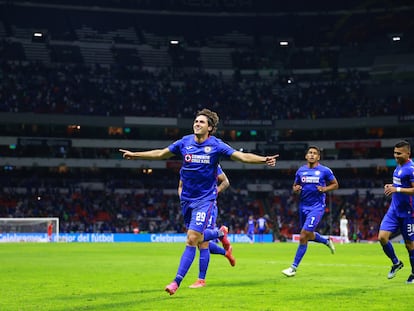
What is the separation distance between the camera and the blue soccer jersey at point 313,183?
1822 centimetres

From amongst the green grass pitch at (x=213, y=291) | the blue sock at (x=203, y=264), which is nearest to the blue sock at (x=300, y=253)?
the green grass pitch at (x=213, y=291)

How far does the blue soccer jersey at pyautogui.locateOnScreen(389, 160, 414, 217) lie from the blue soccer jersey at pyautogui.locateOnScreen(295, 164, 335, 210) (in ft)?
10.7

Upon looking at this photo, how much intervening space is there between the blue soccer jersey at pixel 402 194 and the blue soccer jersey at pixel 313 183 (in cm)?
326

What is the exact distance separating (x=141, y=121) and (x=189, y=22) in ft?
58.8

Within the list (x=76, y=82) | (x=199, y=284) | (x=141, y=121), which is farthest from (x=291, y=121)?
(x=199, y=284)

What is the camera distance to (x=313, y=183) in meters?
18.2

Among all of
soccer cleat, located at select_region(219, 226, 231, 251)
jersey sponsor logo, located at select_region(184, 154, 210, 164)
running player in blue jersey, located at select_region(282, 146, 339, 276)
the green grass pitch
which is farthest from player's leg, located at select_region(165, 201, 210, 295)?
running player in blue jersey, located at select_region(282, 146, 339, 276)

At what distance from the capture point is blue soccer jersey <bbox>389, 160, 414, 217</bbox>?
1471 cm

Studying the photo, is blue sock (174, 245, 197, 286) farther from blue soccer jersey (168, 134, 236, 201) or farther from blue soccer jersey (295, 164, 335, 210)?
blue soccer jersey (295, 164, 335, 210)

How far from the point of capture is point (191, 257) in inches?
486

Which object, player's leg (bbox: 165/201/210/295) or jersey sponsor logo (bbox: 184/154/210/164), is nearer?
player's leg (bbox: 165/201/210/295)

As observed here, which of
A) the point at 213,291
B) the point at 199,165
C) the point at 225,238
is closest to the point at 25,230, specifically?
the point at 225,238

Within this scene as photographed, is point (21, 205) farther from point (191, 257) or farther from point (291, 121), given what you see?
point (191, 257)

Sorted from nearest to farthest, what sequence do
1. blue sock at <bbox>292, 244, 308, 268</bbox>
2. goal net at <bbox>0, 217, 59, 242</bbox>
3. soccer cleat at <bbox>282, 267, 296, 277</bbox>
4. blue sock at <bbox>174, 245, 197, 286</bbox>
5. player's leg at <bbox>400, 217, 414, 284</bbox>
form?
blue sock at <bbox>174, 245, 197, 286</bbox>
player's leg at <bbox>400, 217, 414, 284</bbox>
soccer cleat at <bbox>282, 267, 296, 277</bbox>
blue sock at <bbox>292, 244, 308, 268</bbox>
goal net at <bbox>0, 217, 59, 242</bbox>
